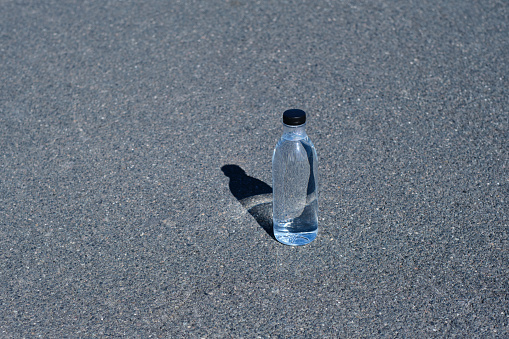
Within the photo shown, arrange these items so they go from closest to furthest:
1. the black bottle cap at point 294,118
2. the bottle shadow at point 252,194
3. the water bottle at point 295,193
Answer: the black bottle cap at point 294,118, the water bottle at point 295,193, the bottle shadow at point 252,194

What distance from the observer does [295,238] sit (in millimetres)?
3492

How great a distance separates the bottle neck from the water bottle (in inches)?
4.9

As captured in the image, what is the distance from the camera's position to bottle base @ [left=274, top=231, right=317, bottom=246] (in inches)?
137

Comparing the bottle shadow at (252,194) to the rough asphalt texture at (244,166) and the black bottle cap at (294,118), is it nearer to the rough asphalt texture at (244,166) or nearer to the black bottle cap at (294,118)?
the rough asphalt texture at (244,166)

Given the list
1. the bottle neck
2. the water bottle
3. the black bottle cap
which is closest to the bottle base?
the water bottle

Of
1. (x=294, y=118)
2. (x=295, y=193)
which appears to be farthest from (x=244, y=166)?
(x=294, y=118)

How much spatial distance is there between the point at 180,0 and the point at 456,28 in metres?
2.82

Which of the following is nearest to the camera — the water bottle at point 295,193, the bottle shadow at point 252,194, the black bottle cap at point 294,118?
the black bottle cap at point 294,118

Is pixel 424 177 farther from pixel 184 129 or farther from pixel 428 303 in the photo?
pixel 184 129

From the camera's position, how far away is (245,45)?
5.45 m

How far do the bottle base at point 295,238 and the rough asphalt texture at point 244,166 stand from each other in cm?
5

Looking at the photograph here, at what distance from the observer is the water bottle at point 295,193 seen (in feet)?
11.2

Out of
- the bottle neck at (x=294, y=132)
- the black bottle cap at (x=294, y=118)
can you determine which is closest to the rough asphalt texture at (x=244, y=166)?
the bottle neck at (x=294, y=132)

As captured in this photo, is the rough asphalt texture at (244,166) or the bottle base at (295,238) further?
the bottle base at (295,238)
